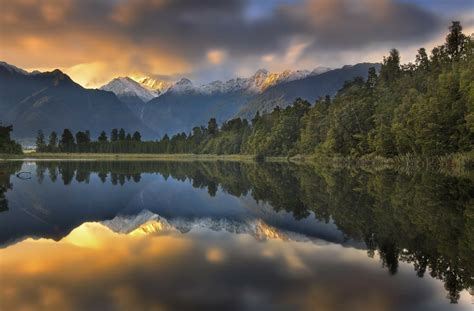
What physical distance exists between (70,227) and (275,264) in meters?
13.6

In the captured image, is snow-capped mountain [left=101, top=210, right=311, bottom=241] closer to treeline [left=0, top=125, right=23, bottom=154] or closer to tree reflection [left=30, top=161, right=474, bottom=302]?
tree reflection [left=30, top=161, right=474, bottom=302]

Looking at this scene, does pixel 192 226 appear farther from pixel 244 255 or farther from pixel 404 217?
pixel 404 217

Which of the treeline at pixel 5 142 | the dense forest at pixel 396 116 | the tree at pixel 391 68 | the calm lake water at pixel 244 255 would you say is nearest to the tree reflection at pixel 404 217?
the calm lake water at pixel 244 255

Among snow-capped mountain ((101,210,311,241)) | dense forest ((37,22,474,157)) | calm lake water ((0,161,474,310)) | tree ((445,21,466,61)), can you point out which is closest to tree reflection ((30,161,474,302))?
calm lake water ((0,161,474,310))

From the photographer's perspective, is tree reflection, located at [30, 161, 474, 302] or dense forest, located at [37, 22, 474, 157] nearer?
tree reflection, located at [30, 161, 474, 302]

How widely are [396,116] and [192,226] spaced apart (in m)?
70.8

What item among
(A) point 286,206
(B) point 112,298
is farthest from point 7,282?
(A) point 286,206

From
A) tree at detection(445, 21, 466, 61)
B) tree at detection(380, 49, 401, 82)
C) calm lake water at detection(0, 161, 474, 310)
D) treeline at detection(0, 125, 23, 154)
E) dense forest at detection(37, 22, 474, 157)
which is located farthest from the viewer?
Result: treeline at detection(0, 125, 23, 154)

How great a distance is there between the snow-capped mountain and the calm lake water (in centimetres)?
9

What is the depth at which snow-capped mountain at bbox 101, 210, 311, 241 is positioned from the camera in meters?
24.6

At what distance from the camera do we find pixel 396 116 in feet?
297

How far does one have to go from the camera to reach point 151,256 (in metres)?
18.8

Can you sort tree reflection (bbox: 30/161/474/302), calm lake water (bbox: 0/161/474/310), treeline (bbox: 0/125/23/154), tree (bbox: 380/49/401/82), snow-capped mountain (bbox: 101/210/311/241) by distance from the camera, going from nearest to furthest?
calm lake water (bbox: 0/161/474/310)
tree reflection (bbox: 30/161/474/302)
snow-capped mountain (bbox: 101/210/311/241)
tree (bbox: 380/49/401/82)
treeline (bbox: 0/125/23/154)

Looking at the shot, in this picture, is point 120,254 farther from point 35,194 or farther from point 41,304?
point 35,194
